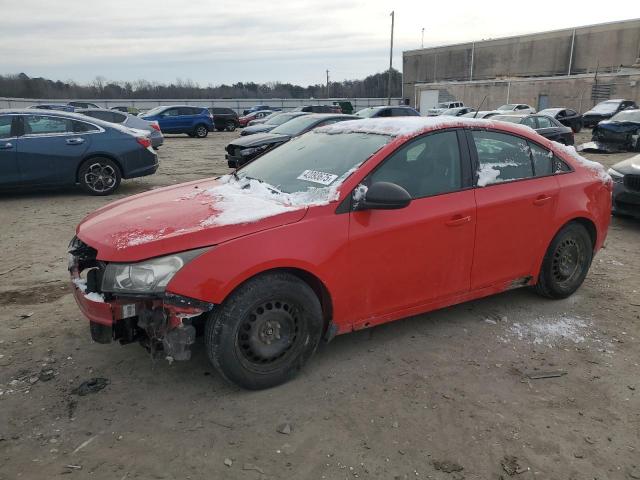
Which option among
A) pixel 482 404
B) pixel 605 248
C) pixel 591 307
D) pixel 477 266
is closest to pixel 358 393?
pixel 482 404

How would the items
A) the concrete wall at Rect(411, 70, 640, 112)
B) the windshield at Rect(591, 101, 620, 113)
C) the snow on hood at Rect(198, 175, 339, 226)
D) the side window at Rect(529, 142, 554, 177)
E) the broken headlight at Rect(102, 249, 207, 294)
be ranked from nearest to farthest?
the broken headlight at Rect(102, 249, 207, 294) < the snow on hood at Rect(198, 175, 339, 226) < the side window at Rect(529, 142, 554, 177) < the windshield at Rect(591, 101, 620, 113) < the concrete wall at Rect(411, 70, 640, 112)

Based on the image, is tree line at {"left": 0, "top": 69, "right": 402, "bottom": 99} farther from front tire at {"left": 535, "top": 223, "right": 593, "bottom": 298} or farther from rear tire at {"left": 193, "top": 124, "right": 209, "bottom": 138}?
front tire at {"left": 535, "top": 223, "right": 593, "bottom": 298}

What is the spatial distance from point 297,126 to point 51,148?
18.6 feet

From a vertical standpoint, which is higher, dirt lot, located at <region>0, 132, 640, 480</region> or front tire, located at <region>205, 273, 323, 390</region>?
front tire, located at <region>205, 273, 323, 390</region>

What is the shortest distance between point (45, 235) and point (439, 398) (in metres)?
5.66

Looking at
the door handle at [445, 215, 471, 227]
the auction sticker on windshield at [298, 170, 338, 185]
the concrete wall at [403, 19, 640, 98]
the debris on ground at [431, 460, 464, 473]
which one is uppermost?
the concrete wall at [403, 19, 640, 98]

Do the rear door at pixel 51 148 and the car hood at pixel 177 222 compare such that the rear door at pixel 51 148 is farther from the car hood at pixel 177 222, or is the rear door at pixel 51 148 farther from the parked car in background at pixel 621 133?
the parked car in background at pixel 621 133

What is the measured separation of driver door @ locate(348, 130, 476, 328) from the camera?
3.35m

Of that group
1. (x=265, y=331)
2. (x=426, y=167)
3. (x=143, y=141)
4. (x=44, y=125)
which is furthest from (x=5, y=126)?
(x=426, y=167)

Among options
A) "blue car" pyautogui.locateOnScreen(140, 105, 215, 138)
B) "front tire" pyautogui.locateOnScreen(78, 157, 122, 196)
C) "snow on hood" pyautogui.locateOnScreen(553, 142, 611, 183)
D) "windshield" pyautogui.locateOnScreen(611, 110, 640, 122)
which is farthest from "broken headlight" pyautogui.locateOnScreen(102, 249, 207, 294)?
"blue car" pyautogui.locateOnScreen(140, 105, 215, 138)

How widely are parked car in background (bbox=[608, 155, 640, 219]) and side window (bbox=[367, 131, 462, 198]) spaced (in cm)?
446

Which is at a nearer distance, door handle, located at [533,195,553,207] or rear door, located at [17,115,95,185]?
door handle, located at [533,195,553,207]

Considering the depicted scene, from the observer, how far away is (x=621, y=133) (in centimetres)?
1700

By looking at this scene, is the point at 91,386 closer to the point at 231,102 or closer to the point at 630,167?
the point at 630,167
